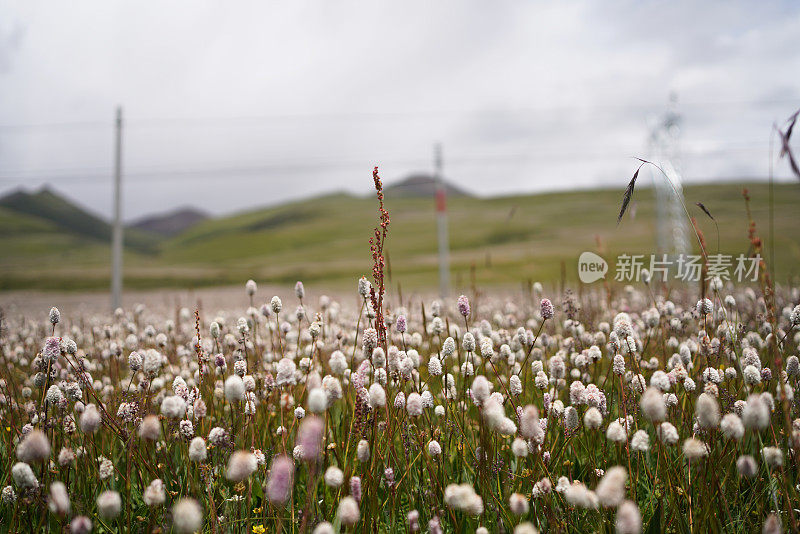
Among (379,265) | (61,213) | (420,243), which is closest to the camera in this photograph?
(379,265)

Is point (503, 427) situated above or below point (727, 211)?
below

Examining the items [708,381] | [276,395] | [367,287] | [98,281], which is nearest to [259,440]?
[276,395]

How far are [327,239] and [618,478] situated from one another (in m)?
98.1

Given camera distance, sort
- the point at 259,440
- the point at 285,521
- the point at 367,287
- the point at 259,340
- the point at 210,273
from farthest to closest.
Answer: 1. the point at 210,273
2. the point at 259,340
3. the point at 259,440
4. the point at 367,287
5. the point at 285,521

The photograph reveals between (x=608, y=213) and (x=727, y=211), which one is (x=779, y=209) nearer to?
(x=727, y=211)

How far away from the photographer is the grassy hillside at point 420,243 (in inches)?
1991

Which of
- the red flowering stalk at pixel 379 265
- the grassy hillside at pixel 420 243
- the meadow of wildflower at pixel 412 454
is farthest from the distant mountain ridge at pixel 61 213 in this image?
the red flowering stalk at pixel 379 265

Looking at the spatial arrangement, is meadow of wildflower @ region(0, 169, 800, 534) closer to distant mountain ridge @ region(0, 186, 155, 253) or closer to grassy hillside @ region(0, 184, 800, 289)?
grassy hillside @ region(0, 184, 800, 289)

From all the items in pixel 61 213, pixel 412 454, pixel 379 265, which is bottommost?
pixel 412 454

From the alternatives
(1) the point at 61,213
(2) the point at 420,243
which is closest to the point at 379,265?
(2) the point at 420,243

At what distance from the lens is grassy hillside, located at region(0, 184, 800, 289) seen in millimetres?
50562

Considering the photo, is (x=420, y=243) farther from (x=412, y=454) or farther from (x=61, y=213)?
(x=61, y=213)

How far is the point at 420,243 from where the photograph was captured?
8062cm

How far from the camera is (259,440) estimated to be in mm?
2857
